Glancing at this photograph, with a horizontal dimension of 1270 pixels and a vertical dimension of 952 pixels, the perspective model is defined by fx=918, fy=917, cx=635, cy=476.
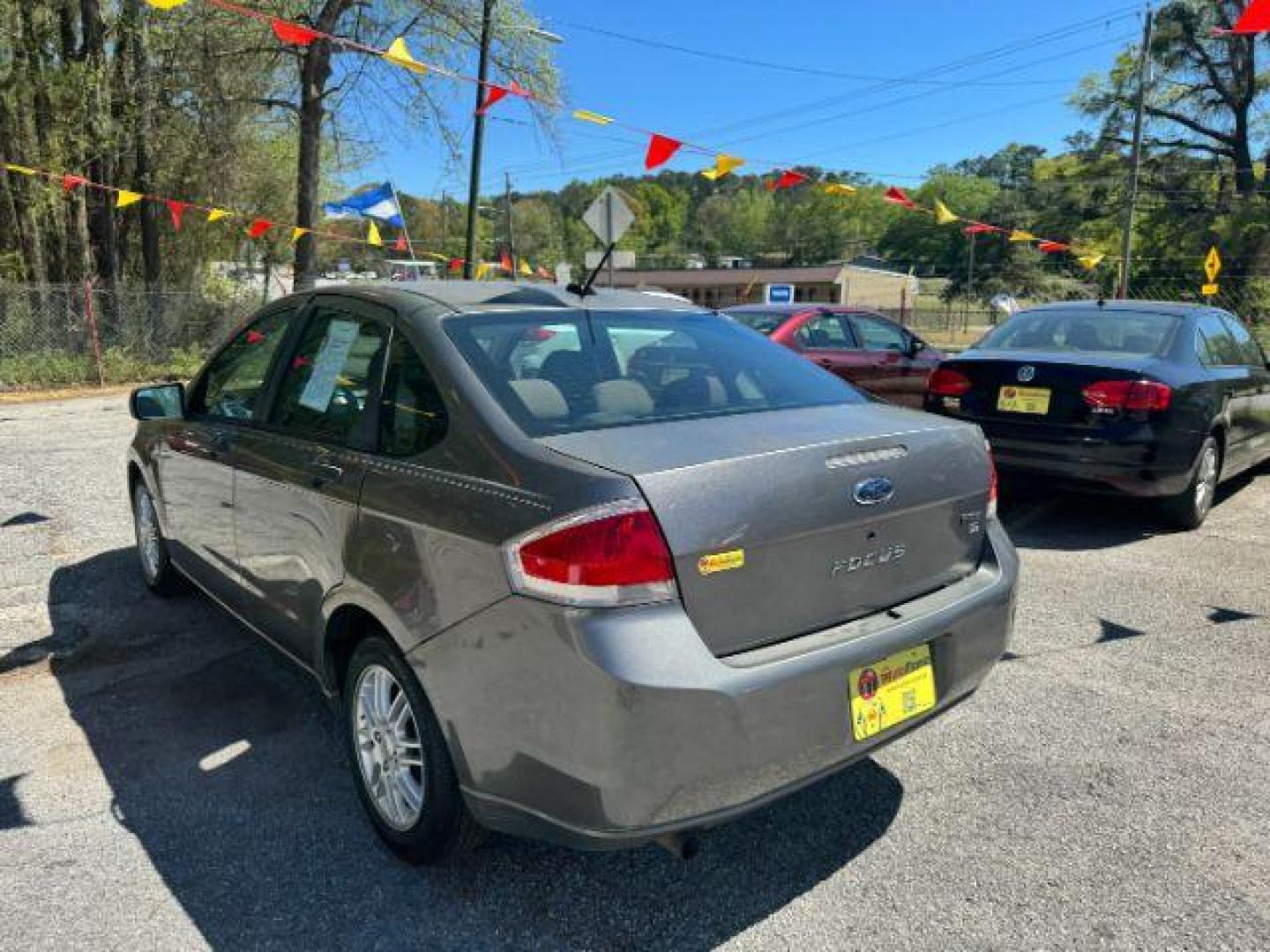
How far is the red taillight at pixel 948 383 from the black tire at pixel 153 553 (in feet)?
15.9

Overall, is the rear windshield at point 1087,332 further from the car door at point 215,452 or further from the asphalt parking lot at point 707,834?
the car door at point 215,452

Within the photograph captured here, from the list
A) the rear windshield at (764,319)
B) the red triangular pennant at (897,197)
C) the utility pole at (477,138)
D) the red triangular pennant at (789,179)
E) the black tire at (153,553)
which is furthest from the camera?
the utility pole at (477,138)

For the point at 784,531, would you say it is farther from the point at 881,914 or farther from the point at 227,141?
the point at 227,141

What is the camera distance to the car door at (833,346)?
9.02 meters

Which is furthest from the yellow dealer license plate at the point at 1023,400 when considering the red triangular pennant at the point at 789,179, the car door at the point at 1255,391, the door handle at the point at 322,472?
the red triangular pennant at the point at 789,179

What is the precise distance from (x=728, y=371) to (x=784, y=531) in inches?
38.1

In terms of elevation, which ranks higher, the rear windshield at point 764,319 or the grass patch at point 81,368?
the rear windshield at point 764,319

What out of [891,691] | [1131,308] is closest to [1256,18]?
[1131,308]

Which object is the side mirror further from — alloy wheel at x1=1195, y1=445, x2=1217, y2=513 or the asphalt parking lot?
alloy wheel at x1=1195, y1=445, x2=1217, y2=513

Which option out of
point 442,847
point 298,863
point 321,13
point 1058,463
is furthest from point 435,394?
point 321,13

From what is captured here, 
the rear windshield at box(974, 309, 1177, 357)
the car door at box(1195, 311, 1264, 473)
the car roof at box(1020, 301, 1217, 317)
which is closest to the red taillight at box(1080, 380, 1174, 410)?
the rear windshield at box(974, 309, 1177, 357)

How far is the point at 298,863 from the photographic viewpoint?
2.60 m

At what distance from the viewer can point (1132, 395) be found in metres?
5.60

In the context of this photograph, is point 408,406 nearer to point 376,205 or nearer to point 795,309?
point 795,309
